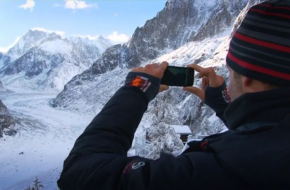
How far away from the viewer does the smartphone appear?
5.09 ft

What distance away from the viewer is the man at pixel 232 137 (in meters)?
0.89

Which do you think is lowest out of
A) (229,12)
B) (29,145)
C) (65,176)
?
(29,145)

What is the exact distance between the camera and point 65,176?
1.10 meters

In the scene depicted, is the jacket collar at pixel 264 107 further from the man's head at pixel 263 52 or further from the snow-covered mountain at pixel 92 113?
the snow-covered mountain at pixel 92 113

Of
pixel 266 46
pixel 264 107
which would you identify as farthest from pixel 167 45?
pixel 264 107

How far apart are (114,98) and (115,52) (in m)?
102

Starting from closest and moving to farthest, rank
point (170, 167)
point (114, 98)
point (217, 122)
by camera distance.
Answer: point (170, 167), point (114, 98), point (217, 122)

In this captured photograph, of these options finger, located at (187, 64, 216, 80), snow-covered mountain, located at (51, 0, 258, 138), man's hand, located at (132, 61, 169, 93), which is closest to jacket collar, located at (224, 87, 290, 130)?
man's hand, located at (132, 61, 169, 93)

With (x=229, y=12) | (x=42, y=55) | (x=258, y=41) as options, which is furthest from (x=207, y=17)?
(x=42, y=55)

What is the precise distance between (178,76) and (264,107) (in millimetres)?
653

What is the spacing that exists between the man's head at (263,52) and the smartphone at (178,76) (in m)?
0.38

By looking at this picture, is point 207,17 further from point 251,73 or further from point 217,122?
point 251,73

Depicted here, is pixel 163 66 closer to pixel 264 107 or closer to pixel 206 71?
pixel 206 71

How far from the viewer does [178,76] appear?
161 centimetres
